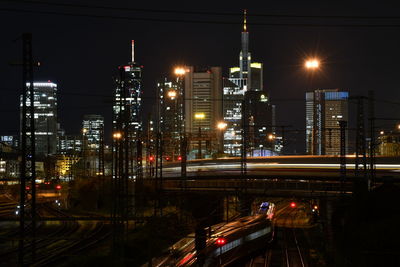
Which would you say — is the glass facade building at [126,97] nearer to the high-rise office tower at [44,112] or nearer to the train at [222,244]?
Answer: the train at [222,244]


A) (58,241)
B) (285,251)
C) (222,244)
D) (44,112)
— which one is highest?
(44,112)

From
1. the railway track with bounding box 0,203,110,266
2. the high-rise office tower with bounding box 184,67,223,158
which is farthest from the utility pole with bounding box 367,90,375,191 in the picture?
the high-rise office tower with bounding box 184,67,223,158

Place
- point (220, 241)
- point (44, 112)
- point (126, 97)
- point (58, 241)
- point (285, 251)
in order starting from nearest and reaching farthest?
point (220, 241) < point (126, 97) < point (58, 241) < point (285, 251) < point (44, 112)

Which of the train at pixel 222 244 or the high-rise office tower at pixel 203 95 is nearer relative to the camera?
the train at pixel 222 244

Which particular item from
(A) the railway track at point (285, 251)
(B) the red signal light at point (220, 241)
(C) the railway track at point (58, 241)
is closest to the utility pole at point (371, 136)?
(A) the railway track at point (285, 251)

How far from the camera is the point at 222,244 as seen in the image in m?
16.6

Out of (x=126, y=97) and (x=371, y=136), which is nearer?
(x=126, y=97)

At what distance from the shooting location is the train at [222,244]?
46.2 feet

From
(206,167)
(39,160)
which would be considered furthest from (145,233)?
(39,160)

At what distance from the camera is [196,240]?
48.6ft

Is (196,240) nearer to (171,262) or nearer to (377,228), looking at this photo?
(171,262)

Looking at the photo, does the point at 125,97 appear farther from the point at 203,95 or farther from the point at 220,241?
the point at 203,95

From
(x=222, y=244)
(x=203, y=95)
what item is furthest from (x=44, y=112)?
(x=203, y=95)

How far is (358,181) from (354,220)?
288cm
